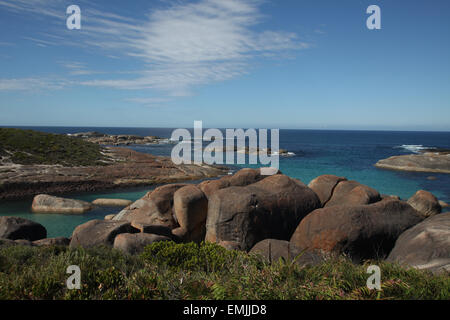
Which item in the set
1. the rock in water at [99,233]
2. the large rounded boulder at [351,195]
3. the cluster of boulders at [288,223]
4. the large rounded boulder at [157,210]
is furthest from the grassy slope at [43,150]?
the large rounded boulder at [351,195]

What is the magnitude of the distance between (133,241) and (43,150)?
131ft

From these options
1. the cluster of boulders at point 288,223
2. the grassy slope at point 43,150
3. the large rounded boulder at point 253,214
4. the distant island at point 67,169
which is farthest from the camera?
the grassy slope at point 43,150

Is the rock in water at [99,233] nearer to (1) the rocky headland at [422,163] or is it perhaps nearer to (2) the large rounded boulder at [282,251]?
(2) the large rounded boulder at [282,251]

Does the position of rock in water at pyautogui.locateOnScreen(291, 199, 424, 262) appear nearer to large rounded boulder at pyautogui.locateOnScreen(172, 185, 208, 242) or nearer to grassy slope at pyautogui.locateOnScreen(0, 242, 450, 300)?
grassy slope at pyautogui.locateOnScreen(0, 242, 450, 300)

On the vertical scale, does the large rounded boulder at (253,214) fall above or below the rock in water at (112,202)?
above

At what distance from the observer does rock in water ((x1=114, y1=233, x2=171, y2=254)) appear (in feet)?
41.1

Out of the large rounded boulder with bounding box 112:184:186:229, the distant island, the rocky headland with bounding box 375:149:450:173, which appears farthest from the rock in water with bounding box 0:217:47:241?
the rocky headland with bounding box 375:149:450:173

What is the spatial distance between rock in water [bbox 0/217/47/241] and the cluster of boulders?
451cm

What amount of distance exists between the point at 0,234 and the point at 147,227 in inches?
308

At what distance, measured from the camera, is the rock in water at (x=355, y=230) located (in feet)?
42.8

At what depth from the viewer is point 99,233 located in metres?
13.9

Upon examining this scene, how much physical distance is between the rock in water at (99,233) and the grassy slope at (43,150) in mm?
31281
